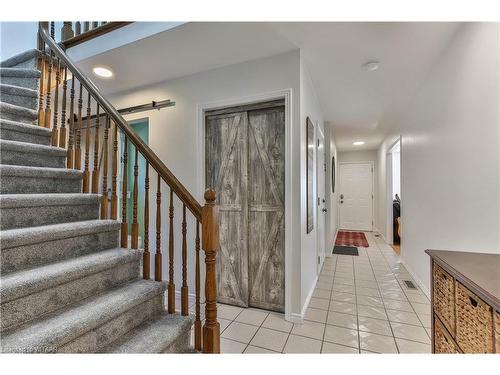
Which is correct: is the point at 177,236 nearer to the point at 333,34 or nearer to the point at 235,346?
the point at 235,346

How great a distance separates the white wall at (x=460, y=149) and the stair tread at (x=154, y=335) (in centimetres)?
203

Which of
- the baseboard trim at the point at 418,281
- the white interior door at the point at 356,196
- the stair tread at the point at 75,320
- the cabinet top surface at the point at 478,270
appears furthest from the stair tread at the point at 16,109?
the white interior door at the point at 356,196

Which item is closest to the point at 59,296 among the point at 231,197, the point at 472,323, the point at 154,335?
the point at 154,335

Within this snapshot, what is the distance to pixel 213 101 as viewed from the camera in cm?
254

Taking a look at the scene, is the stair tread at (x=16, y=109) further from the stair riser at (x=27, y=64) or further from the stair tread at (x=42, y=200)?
the stair tread at (x=42, y=200)

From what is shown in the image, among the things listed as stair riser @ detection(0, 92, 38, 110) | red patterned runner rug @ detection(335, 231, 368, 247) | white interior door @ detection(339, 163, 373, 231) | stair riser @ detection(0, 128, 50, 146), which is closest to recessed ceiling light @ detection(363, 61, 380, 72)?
stair riser @ detection(0, 128, 50, 146)

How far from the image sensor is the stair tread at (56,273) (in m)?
1.06

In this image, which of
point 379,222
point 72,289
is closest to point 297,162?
point 72,289

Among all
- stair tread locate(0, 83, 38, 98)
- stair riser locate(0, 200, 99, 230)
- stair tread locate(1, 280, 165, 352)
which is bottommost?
stair tread locate(1, 280, 165, 352)

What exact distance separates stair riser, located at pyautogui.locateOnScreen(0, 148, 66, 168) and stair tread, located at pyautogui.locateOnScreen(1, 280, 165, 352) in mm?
1204

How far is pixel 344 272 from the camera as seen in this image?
348 cm

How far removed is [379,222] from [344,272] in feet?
12.0

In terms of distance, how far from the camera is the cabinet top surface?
0.87m

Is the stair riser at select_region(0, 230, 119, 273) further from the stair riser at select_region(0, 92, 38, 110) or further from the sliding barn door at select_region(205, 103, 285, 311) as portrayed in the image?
the stair riser at select_region(0, 92, 38, 110)
